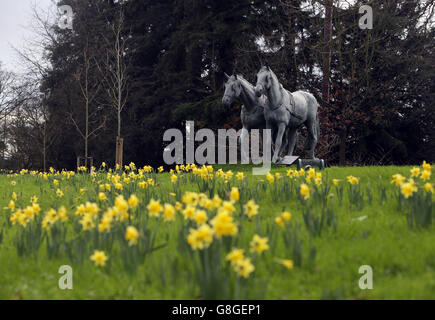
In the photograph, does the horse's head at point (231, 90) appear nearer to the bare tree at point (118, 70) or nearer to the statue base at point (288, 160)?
the statue base at point (288, 160)

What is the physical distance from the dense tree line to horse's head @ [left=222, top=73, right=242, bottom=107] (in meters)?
7.37

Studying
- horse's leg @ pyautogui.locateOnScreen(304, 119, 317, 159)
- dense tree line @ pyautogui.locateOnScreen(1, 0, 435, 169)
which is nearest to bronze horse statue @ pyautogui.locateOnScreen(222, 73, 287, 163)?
horse's leg @ pyautogui.locateOnScreen(304, 119, 317, 159)

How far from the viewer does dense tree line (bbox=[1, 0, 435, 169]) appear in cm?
1800

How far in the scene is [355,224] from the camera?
4.02 meters

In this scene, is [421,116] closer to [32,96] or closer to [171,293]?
[171,293]

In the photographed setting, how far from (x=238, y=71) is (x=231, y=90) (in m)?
10.3

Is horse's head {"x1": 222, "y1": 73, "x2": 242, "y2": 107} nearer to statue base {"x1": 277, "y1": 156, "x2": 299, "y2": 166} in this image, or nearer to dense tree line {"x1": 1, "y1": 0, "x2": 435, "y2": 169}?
statue base {"x1": 277, "y1": 156, "x2": 299, "y2": 166}

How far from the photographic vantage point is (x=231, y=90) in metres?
10.2

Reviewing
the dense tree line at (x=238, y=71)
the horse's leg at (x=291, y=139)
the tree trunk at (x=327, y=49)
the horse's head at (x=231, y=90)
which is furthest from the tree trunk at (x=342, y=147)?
the horse's head at (x=231, y=90)

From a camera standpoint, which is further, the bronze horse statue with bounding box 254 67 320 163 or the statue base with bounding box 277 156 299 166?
the statue base with bounding box 277 156 299 166

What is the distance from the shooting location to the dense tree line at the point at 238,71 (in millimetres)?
18000

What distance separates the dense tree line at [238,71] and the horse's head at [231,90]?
290 inches

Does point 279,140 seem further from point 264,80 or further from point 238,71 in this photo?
point 238,71
